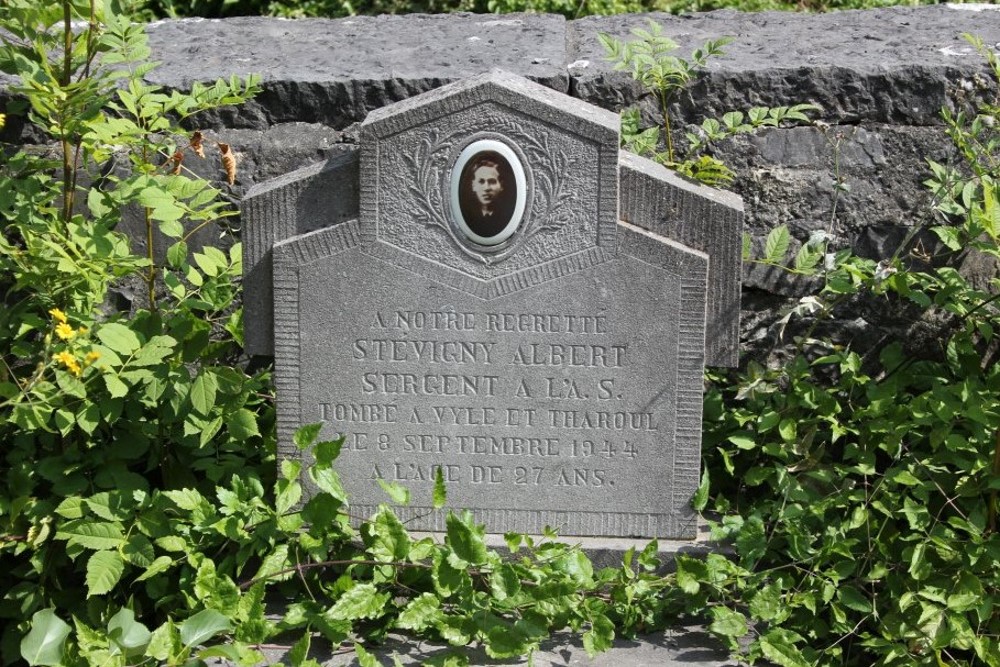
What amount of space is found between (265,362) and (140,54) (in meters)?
1.11

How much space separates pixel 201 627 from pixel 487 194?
1.28 metres

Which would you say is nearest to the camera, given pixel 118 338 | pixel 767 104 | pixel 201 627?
pixel 201 627

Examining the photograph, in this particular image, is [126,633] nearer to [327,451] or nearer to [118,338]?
[327,451]

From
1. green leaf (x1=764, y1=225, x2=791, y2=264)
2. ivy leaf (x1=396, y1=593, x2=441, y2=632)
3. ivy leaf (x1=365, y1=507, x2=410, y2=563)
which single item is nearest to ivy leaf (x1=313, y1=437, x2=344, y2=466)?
ivy leaf (x1=365, y1=507, x2=410, y2=563)

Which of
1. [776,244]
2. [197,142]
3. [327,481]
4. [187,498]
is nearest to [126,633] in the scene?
[187,498]

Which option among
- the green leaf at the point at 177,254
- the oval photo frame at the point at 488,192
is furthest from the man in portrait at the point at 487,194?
the green leaf at the point at 177,254

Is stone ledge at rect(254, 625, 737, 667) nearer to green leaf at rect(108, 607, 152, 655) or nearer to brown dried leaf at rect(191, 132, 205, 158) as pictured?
green leaf at rect(108, 607, 152, 655)

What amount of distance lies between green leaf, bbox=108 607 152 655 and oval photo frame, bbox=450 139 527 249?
1.26m

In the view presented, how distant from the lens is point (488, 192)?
315 cm

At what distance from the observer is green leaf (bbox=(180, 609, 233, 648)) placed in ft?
8.87

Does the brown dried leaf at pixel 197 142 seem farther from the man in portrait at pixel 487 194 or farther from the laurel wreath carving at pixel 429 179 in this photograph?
the man in portrait at pixel 487 194

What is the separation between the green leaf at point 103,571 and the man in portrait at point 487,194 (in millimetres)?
1257

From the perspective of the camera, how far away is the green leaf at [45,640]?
2730 millimetres

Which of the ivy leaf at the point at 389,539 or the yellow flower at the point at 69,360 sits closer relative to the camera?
the yellow flower at the point at 69,360
